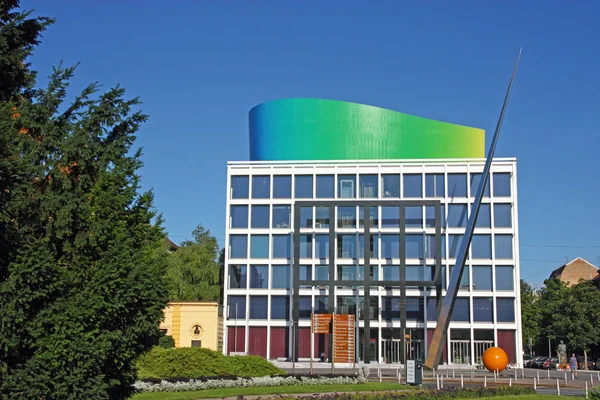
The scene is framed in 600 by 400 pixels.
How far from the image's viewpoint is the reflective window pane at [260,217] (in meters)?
75.3

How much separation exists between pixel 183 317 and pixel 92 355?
153 ft

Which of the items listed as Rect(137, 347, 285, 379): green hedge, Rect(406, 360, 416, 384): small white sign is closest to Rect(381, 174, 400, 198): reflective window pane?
Rect(137, 347, 285, 379): green hedge

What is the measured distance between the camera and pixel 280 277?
7362cm

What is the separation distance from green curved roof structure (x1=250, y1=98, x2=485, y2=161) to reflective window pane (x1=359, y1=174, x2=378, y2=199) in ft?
22.9

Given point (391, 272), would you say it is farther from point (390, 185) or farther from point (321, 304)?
point (390, 185)

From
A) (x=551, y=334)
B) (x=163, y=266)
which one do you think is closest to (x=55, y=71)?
(x=163, y=266)

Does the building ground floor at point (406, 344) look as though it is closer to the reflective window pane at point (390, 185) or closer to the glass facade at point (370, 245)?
the glass facade at point (370, 245)

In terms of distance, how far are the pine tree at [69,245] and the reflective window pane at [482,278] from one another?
57.6 meters

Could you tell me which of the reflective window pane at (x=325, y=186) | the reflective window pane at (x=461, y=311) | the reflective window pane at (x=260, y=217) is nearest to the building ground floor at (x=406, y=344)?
the reflective window pane at (x=461, y=311)

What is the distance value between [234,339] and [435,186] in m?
26.3

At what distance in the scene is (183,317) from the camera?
61.2m

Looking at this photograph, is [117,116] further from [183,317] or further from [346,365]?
[346,365]

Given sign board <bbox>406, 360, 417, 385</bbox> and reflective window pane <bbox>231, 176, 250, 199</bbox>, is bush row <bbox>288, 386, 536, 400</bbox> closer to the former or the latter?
sign board <bbox>406, 360, 417, 385</bbox>

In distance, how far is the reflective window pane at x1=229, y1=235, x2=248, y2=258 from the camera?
246 ft
